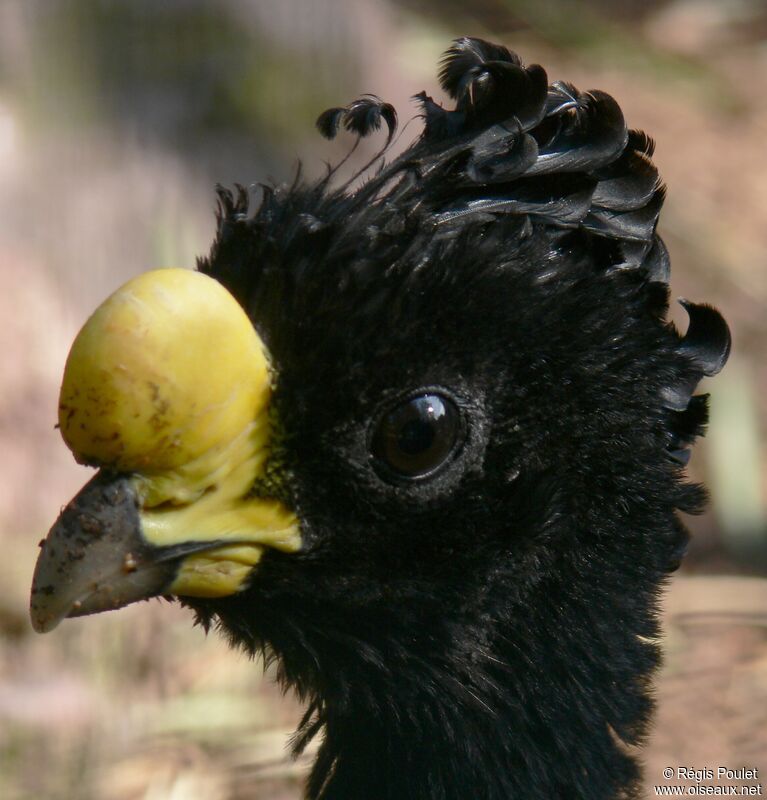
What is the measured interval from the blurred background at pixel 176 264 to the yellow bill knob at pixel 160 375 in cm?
277

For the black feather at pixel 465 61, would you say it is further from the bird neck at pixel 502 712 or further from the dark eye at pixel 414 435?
the bird neck at pixel 502 712

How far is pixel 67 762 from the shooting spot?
5457 mm

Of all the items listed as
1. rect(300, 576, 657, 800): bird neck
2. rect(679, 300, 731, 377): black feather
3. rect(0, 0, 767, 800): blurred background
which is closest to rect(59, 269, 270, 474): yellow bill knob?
rect(300, 576, 657, 800): bird neck

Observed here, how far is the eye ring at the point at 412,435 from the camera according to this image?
118 inches

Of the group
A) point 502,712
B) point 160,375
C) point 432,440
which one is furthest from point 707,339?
point 160,375

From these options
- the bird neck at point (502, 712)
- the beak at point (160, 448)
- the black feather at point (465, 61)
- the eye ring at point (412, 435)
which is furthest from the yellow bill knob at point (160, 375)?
the black feather at point (465, 61)

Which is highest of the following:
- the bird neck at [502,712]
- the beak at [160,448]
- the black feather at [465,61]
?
the black feather at [465,61]

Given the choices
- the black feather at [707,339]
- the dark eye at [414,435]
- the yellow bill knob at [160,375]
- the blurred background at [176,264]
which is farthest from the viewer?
the blurred background at [176,264]

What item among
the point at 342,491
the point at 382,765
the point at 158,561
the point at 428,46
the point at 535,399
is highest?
the point at 428,46

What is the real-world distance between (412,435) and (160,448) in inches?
20.8

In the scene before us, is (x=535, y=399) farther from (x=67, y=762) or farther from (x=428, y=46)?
(x=428, y=46)

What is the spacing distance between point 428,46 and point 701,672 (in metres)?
5.78

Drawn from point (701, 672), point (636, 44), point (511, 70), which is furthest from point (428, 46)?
point (511, 70)

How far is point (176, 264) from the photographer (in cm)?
688
